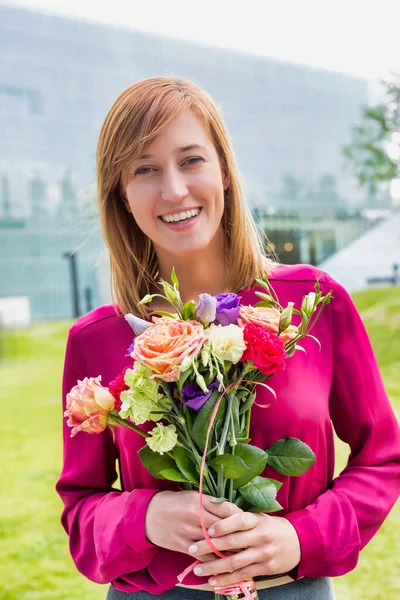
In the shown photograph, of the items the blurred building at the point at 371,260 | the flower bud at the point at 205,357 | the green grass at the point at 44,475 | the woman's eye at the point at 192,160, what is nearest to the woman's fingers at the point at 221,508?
the flower bud at the point at 205,357

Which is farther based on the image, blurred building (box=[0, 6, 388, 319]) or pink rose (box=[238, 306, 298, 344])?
blurred building (box=[0, 6, 388, 319])

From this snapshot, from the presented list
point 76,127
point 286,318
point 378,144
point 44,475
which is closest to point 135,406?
point 286,318

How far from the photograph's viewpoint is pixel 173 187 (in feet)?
3.29

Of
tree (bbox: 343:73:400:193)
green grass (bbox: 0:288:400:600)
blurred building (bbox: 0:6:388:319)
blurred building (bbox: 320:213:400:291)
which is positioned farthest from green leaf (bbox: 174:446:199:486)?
tree (bbox: 343:73:400:193)

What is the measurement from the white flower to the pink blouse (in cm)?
23

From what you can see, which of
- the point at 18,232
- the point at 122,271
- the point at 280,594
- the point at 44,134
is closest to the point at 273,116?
the point at 44,134

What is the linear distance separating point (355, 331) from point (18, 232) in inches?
153

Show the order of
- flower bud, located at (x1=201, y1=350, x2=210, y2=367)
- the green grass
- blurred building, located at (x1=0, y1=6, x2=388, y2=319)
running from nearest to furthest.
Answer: flower bud, located at (x1=201, y1=350, x2=210, y2=367) → the green grass → blurred building, located at (x1=0, y1=6, x2=388, y2=319)

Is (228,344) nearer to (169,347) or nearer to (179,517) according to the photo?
(169,347)

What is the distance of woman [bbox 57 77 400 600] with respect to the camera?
905 mm

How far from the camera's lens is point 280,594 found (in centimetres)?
98

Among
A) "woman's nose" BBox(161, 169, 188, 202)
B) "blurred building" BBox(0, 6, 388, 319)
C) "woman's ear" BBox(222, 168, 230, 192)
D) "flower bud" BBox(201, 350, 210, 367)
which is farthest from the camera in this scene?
"blurred building" BBox(0, 6, 388, 319)

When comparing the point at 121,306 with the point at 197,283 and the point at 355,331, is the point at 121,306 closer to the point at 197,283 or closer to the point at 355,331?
the point at 197,283

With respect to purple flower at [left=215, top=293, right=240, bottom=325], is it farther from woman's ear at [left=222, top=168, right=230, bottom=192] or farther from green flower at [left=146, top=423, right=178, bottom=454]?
woman's ear at [left=222, top=168, right=230, bottom=192]
